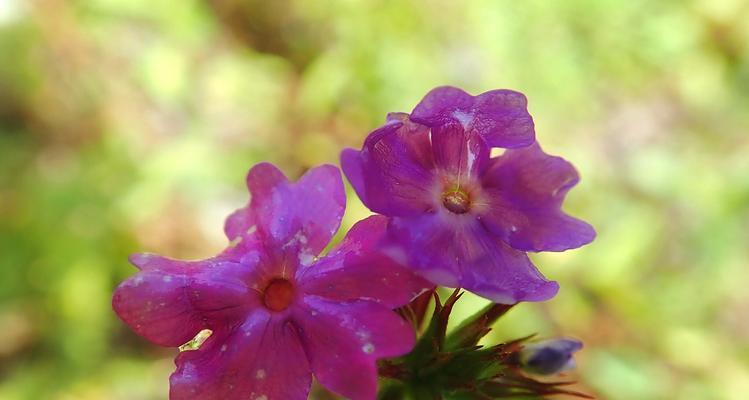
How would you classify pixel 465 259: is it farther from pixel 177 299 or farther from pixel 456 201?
pixel 177 299

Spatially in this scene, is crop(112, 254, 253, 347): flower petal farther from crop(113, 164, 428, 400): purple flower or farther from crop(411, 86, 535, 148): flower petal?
crop(411, 86, 535, 148): flower petal

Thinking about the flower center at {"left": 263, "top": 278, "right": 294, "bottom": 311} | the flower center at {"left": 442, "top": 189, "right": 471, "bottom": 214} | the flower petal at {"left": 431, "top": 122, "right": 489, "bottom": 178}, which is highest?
the flower petal at {"left": 431, "top": 122, "right": 489, "bottom": 178}

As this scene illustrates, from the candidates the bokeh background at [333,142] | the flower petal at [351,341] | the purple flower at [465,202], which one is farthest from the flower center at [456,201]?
the bokeh background at [333,142]

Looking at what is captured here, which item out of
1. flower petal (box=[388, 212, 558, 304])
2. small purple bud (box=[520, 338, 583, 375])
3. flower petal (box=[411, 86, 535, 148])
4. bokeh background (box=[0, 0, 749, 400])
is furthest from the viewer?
bokeh background (box=[0, 0, 749, 400])

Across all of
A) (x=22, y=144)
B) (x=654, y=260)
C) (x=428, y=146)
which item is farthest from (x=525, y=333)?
(x=22, y=144)

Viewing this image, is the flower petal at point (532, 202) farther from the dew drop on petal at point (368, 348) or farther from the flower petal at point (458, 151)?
the dew drop on petal at point (368, 348)

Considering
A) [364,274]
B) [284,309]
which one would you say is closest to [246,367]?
[284,309]

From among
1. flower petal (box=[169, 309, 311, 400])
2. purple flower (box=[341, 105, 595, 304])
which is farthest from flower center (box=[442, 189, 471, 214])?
flower petal (box=[169, 309, 311, 400])
